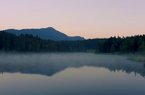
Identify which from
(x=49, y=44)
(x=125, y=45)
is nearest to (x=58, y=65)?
(x=125, y=45)

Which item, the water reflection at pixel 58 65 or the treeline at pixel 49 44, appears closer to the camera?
the water reflection at pixel 58 65

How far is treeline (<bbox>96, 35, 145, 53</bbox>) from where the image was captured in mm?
104188

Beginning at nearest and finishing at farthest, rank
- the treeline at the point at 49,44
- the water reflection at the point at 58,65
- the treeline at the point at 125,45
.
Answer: the water reflection at the point at 58,65
the treeline at the point at 125,45
the treeline at the point at 49,44

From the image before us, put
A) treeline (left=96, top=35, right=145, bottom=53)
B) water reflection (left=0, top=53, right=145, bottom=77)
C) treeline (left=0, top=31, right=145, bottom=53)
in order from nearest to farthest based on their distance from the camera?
1. water reflection (left=0, top=53, right=145, bottom=77)
2. treeline (left=96, top=35, right=145, bottom=53)
3. treeline (left=0, top=31, right=145, bottom=53)

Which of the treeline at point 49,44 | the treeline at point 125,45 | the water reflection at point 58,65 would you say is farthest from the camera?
the treeline at point 49,44

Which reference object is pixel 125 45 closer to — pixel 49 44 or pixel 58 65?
pixel 58 65

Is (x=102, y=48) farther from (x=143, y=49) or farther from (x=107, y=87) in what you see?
(x=107, y=87)

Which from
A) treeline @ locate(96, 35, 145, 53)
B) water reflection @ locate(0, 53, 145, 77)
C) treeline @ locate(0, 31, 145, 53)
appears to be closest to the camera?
water reflection @ locate(0, 53, 145, 77)

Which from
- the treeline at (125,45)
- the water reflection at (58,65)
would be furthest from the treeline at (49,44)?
the water reflection at (58,65)

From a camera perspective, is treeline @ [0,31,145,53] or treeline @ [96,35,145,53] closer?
treeline @ [96,35,145,53]

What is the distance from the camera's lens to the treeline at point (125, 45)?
104 metres

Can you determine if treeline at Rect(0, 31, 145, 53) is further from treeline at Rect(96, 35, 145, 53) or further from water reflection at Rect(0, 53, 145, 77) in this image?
water reflection at Rect(0, 53, 145, 77)

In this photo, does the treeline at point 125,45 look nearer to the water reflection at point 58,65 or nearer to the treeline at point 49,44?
the treeline at point 49,44

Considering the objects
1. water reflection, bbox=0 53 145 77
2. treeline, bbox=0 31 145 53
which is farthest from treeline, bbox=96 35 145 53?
water reflection, bbox=0 53 145 77
